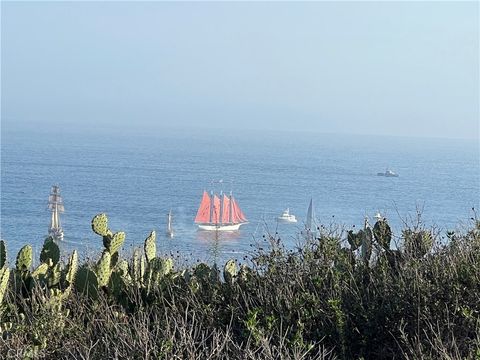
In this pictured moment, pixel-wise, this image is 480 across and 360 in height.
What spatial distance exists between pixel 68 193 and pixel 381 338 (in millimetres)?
51200

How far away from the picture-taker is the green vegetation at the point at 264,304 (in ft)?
9.64

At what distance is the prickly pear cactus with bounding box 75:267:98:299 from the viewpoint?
4.06m

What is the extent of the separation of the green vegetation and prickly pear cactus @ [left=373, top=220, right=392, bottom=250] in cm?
2

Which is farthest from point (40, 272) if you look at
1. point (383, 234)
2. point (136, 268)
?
point (383, 234)

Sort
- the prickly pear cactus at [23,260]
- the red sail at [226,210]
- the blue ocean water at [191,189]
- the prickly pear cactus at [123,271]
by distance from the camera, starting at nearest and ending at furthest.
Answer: the prickly pear cactus at [123,271]
the prickly pear cactus at [23,260]
the blue ocean water at [191,189]
the red sail at [226,210]

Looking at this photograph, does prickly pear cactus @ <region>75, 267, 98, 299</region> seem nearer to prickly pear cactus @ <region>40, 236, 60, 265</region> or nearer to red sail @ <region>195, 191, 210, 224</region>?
prickly pear cactus @ <region>40, 236, 60, 265</region>

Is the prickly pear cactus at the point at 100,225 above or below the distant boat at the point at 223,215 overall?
above

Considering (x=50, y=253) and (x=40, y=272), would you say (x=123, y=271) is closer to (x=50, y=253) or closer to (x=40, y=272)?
(x=40, y=272)

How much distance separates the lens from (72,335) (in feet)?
11.0

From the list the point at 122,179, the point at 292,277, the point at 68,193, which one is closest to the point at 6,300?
the point at 292,277

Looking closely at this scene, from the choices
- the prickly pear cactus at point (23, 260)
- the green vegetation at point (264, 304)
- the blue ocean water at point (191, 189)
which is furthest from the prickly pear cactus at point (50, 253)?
the blue ocean water at point (191, 189)

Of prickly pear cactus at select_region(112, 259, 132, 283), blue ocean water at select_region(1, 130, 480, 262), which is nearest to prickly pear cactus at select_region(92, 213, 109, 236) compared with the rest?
prickly pear cactus at select_region(112, 259, 132, 283)

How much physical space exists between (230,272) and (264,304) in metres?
0.70

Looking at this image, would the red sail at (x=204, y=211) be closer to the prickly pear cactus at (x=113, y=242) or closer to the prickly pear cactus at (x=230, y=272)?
the prickly pear cactus at (x=113, y=242)
